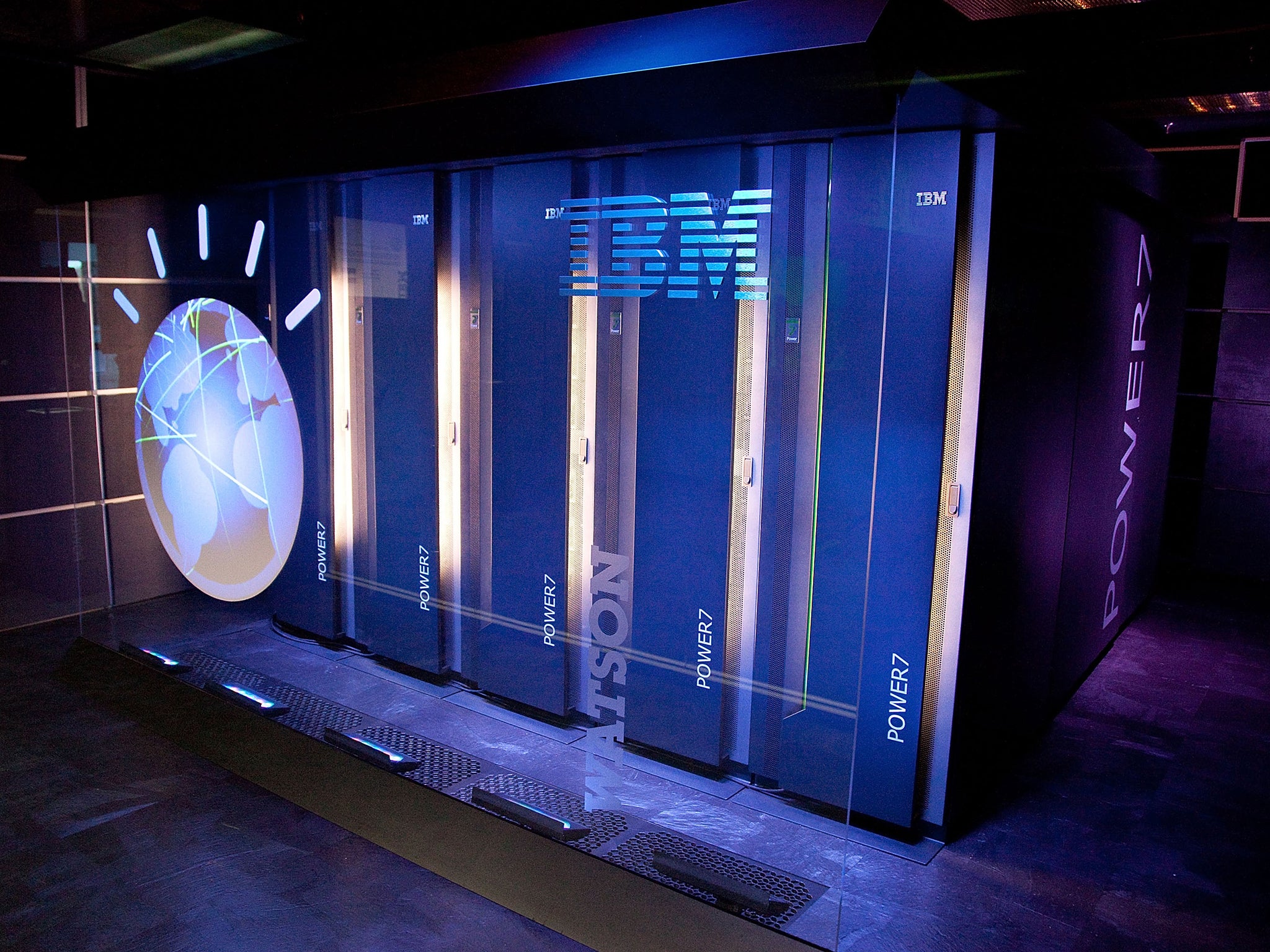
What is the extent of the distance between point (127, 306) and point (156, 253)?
0.98 feet

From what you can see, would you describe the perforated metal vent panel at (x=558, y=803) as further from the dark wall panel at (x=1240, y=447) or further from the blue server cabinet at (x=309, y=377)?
the dark wall panel at (x=1240, y=447)

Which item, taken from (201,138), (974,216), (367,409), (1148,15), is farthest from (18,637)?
(1148,15)

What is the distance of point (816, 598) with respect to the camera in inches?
120

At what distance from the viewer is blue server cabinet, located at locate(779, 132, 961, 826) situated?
9.52 feet

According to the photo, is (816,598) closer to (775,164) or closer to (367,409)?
(775,164)

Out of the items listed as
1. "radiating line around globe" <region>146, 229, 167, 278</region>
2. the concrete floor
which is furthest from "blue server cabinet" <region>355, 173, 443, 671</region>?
"radiating line around globe" <region>146, 229, 167, 278</region>

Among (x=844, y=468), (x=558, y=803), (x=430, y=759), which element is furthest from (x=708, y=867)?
(x=844, y=468)

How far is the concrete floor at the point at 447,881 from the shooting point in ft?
9.00

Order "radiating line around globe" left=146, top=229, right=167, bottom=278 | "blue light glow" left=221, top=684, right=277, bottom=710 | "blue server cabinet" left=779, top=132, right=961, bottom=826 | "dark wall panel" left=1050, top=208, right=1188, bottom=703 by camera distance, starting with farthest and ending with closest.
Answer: "radiating line around globe" left=146, top=229, right=167, bottom=278 < "dark wall panel" left=1050, top=208, right=1188, bottom=703 < "blue light glow" left=221, top=684, right=277, bottom=710 < "blue server cabinet" left=779, top=132, right=961, bottom=826

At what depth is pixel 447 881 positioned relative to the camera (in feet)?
9.89

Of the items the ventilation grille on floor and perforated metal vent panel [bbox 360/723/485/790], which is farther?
perforated metal vent panel [bbox 360/723/485/790]

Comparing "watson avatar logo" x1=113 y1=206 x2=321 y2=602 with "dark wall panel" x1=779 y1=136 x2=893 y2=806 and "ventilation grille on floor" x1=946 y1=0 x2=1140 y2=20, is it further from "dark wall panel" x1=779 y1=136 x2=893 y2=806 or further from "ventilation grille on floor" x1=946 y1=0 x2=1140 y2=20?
"ventilation grille on floor" x1=946 y1=0 x2=1140 y2=20

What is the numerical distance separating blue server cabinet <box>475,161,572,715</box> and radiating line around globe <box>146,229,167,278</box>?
2.05 metres

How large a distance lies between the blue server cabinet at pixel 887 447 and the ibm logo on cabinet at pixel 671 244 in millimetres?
372
